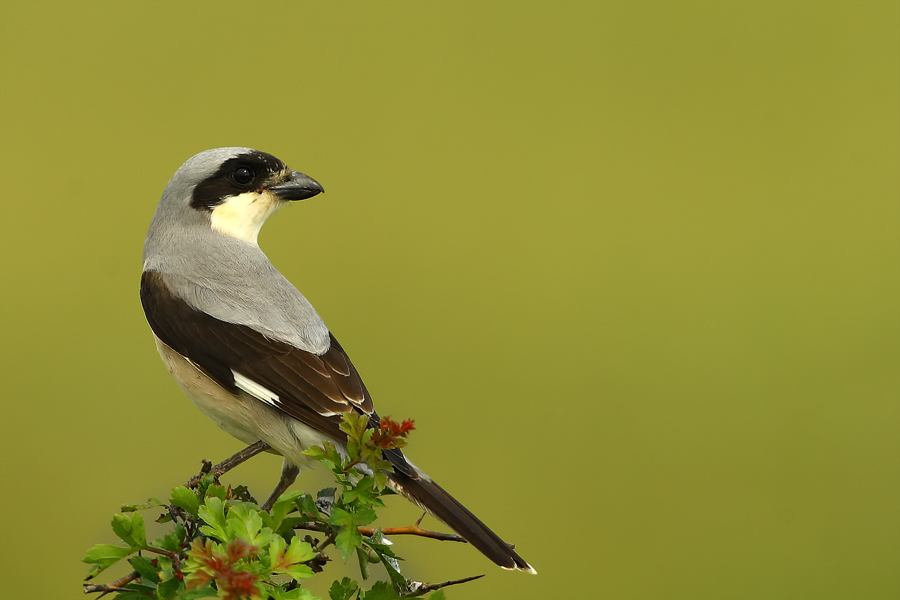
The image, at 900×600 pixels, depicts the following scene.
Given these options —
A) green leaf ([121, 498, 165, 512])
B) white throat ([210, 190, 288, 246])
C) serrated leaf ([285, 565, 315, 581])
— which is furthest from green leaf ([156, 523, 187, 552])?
white throat ([210, 190, 288, 246])

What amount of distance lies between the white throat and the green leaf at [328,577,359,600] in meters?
0.96

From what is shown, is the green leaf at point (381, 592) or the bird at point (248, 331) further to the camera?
the bird at point (248, 331)

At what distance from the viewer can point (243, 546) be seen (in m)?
0.94

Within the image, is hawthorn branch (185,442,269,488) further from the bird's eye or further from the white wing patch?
the bird's eye

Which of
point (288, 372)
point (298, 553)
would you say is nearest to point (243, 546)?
point (298, 553)

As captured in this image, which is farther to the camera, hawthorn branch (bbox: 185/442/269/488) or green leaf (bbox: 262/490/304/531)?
hawthorn branch (bbox: 185/442/269/488)

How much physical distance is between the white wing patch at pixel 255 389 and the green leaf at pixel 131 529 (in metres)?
0.45

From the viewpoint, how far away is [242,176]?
73.7 inches

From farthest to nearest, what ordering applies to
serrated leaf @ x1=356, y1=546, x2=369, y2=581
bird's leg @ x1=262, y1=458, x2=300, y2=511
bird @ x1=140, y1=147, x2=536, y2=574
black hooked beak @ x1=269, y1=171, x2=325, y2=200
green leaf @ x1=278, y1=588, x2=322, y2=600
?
black hooked beak @ x1=269, y1=171, x2=325, y2=200
bird's leg @ x1=262, y1=458, x2=300, y2=511
bird @ x1=140, y1=147, x2=536, y2=574
serrated leaf @ x1=356, y1=546, x2=369, y2=581
green leaf @ x1=278, y1=588, x2=322, y2=600

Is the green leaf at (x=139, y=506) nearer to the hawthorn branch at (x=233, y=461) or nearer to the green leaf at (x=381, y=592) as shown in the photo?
the hawthorn branch at (x=233, y=461)

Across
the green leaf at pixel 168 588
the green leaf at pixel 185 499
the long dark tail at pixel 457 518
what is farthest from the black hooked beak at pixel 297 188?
the green leaf at pixel 168 588

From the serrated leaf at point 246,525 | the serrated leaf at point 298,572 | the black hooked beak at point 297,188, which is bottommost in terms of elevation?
the serrated leaf at point 298,572

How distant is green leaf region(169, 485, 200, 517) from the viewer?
112 cm

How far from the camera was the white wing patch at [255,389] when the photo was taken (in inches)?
60.5
